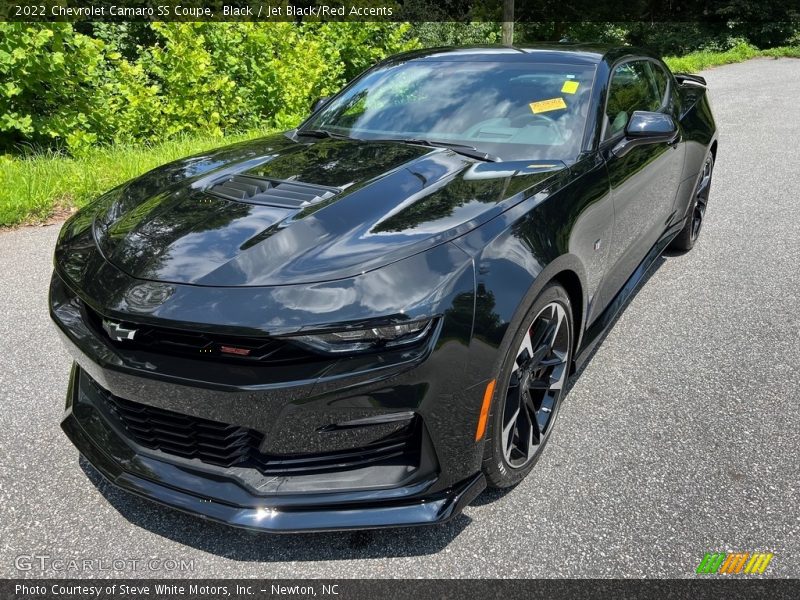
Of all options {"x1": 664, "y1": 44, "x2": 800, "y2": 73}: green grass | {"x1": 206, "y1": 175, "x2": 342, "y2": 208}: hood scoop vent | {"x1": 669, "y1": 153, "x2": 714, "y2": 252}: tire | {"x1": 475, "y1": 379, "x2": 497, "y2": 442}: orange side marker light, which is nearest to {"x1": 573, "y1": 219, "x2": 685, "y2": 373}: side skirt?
{"x1": 669, "y1": 153, "x2": 714, "y2": 252}: tire

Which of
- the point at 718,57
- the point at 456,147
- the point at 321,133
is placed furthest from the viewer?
the point at 718,57

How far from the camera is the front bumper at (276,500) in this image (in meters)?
1.88

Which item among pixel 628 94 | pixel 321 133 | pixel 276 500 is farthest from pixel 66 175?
pixel 276 500

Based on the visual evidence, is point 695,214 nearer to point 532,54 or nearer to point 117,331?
point 532,54

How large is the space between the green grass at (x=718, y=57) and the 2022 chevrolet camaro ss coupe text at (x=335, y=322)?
15.0 m

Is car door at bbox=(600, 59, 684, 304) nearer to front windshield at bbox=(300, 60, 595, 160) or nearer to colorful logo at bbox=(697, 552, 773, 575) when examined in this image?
front windshield at bbox=(300, 60, 595, 160)

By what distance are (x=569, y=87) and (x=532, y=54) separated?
17.1 inches

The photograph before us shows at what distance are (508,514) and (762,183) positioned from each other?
5792mm

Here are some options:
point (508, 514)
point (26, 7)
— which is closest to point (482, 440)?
point (508, 514)

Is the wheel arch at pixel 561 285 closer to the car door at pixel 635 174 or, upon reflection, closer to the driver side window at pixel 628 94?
the car door at pixel 635 174

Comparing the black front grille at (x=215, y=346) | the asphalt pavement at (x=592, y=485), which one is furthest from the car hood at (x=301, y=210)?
the asphalt pavement at (x=592, y=485)

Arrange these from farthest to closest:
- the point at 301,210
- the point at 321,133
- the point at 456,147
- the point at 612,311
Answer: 1. the point at 321,133
2. the point at 612,311
3. the point at 456,147
4. the point at 301,210

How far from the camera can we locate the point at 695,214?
489 centimetres

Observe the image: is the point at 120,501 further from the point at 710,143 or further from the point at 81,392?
the point at 710,143
